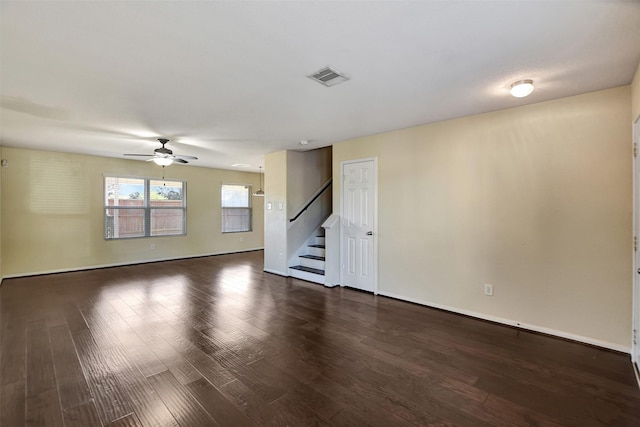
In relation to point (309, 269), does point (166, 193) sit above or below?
above

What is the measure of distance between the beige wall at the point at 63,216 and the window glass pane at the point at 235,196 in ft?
3.64

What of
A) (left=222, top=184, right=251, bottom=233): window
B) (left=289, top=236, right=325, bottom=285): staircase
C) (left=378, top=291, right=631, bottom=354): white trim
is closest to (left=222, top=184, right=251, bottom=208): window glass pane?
(left=222, top=184, right=251, bottom=233): window

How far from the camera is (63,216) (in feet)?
20.0

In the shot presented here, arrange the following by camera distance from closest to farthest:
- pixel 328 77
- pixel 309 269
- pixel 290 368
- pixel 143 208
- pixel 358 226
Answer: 1. pixel 290 368
2. pixel 328 77
3. pixel 358 226
4. pixel 309 269
5. pixel 143 208

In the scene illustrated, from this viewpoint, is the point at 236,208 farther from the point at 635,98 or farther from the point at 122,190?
the point at 635,98

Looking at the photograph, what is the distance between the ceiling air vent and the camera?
2.48m

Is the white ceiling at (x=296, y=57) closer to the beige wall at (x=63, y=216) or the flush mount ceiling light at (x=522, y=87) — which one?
the flush mount ceiling light at (x=522, y=87)

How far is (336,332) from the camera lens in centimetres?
320

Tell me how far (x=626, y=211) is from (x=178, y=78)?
4.44 metres

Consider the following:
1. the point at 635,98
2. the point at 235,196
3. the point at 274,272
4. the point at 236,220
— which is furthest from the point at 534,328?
the point at 235,196

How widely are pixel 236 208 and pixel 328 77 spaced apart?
7.17 meters

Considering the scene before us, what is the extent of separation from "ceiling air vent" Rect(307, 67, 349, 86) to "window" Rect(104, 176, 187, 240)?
6.36 metres

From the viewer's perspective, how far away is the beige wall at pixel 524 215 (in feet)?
9.24

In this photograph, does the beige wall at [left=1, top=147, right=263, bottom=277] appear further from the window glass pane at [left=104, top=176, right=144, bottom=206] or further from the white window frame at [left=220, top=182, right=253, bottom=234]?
the white window frame at [left=220, top=182, right=253, bottom=234]
